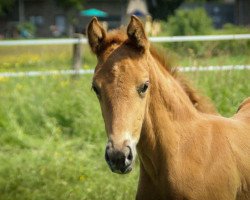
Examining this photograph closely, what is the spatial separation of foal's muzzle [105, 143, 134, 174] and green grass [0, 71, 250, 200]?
2.35 meters

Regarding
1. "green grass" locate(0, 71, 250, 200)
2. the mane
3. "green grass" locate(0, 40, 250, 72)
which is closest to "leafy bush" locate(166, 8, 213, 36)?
"green grass" locate(0, 40, 250, 72)

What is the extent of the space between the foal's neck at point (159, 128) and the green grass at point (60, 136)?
184 cm

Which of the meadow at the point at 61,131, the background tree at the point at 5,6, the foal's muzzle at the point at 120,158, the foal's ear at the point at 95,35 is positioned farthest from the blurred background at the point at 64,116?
the background tree at the point at 5,6

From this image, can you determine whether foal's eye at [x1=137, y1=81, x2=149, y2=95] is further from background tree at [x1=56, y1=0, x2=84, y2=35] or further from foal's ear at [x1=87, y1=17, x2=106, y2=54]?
background tree at [x1=56, y1=0, x2=84, y2=35]

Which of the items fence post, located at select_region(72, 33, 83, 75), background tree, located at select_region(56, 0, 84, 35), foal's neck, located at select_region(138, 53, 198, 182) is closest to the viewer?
foal's neck, located at select_region(138, 53, 198, 182)

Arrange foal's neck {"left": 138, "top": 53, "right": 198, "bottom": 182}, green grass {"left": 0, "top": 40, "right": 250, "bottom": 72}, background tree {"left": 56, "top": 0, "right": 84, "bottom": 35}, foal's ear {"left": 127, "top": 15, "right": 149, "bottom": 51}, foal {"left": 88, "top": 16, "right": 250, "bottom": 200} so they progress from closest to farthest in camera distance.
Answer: foal {"left": 88, "top": 16, "right": 250, "bottom": 200} → foal's ear {"left": 127, "top": 15, "right": 149, "bottom": 51} → foal's neck {"left": 138, "top": 53, "right": 198, "bottom": 182} → green grass {"left": 0, "top": 40, "right": 250, "bottom": 72} → background tree {"left": 56, "top": 0, "right": 84, "bottom": 35}

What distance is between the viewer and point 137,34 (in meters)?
4.29

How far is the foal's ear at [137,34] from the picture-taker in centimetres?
427

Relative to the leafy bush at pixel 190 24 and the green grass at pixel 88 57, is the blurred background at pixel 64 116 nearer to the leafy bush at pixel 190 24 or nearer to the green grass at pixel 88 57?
the green grass at pixel 88 57

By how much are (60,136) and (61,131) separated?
0.21 m

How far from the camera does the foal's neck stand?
438cm

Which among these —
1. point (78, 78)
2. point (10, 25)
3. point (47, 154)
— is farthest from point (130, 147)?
point (10, 25)

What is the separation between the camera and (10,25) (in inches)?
1938

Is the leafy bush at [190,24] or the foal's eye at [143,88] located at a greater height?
the foal's eye at [143,88]
